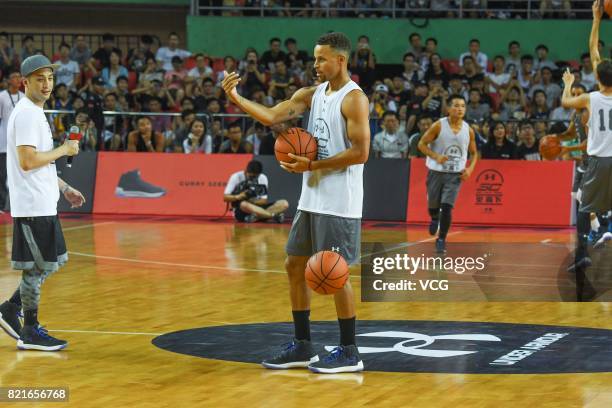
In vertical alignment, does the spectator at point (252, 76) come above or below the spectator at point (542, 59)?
below

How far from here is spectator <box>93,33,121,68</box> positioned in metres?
26.8

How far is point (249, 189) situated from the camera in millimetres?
20812

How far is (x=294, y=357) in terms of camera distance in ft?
28.5

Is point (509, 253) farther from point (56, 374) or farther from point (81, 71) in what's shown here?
point (81, 71)

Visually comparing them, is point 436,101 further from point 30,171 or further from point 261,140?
point 30,171

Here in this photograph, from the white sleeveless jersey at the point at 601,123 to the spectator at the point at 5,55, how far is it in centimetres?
1652

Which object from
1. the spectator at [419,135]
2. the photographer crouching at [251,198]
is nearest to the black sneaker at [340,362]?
the photographer crouching at [251,198]

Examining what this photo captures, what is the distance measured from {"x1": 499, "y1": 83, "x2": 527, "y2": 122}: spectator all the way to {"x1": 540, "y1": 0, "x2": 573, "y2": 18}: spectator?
149 inches

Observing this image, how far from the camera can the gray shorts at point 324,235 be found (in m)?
8.59

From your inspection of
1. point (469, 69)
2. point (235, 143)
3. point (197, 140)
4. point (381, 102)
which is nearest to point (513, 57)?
point (469, 69)

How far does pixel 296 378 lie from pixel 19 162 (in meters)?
2.78

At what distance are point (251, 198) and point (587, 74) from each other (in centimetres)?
834

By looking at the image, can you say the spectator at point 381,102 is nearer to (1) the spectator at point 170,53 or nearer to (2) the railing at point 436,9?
(2) the railing at point 436,9

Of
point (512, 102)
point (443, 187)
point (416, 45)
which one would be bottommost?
point (443, 187)
